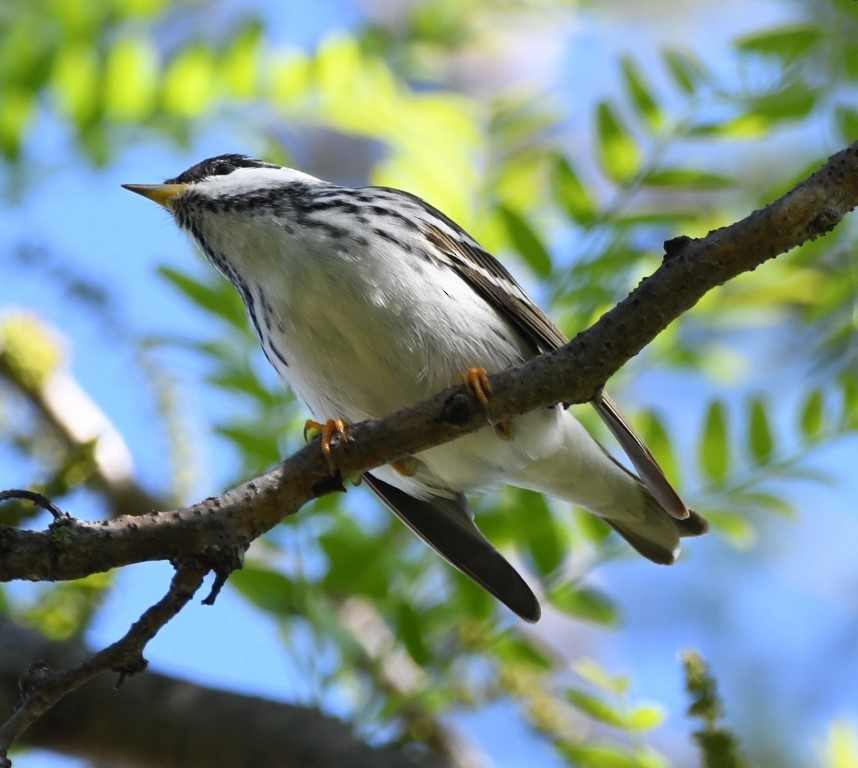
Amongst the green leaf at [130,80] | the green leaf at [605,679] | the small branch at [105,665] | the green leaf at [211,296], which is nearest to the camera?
the small branch at [105,665]

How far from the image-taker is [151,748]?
3092 mm

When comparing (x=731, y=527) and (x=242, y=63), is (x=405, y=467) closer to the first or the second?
(x=731, y=527)

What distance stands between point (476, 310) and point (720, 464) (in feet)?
2.62

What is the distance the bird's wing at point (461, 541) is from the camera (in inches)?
118

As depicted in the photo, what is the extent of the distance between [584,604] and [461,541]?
0.40 meters

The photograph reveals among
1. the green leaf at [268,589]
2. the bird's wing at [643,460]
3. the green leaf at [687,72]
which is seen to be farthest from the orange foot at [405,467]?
the green leaf at [687,72]

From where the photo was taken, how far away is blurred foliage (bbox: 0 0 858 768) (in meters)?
3.04

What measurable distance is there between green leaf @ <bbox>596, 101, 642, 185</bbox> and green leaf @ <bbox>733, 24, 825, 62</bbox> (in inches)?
15.1

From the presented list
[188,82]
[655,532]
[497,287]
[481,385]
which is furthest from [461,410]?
[188,82]

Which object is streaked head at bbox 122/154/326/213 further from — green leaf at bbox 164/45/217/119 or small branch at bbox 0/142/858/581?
small branch at bbox 0/142/858/581

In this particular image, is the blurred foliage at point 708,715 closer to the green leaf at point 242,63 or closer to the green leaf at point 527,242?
the green leaf at point 527,242

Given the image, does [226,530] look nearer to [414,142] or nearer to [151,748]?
[151,748]

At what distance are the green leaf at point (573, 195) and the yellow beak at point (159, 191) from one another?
1110mm

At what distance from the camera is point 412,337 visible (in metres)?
2.95
